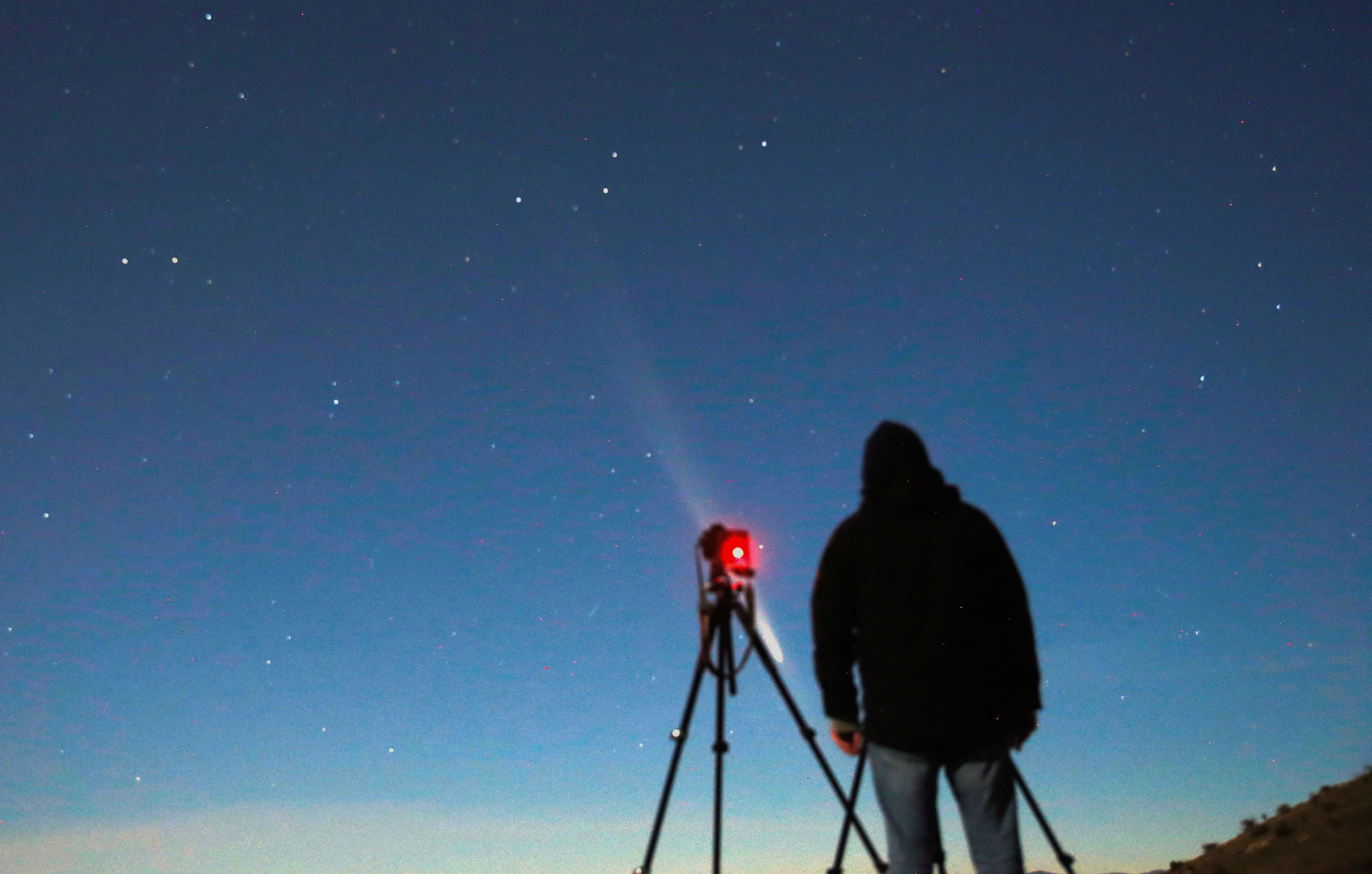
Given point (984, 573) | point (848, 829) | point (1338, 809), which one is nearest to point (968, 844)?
point (984, 573)

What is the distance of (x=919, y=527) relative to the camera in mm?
3508

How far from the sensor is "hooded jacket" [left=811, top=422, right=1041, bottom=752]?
3.33 m

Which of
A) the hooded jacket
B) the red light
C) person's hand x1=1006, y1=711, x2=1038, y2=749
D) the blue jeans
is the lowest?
the blue jeans

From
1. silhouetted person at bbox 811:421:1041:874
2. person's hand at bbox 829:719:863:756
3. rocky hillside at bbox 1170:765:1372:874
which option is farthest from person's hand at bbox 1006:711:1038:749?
rocky hillside at bbox 1170:765:1372:874

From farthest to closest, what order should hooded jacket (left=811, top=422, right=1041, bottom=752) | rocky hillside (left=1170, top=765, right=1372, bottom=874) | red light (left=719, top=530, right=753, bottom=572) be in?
rocky hillside (left=1170, top=765, right=1372, bottom=874) → red light (left=719, top=530, right=753, bottom=572) → hooded jacket (left=811, top=422, right=1041, bottom=752)

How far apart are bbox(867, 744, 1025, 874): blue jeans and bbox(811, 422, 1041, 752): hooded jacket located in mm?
80

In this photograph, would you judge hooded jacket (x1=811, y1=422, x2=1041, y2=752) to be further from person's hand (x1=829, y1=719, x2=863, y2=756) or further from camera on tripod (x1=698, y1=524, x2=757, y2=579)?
camera on tripod (x1=698, y1=524, x2=757, y2=579)

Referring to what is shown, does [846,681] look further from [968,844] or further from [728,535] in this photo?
[728,535]

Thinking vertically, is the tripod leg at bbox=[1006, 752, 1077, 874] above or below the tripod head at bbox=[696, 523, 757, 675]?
below

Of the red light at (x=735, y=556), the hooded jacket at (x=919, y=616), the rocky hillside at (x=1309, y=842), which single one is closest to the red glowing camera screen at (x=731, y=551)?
the red light at (x=735, y=556)

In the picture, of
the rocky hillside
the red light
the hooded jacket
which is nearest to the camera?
the hooded jacket

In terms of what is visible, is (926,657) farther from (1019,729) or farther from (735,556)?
(735,556)

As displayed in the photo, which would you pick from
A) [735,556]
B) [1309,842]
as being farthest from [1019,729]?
[1309,842]

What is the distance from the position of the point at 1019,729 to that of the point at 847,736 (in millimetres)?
611
